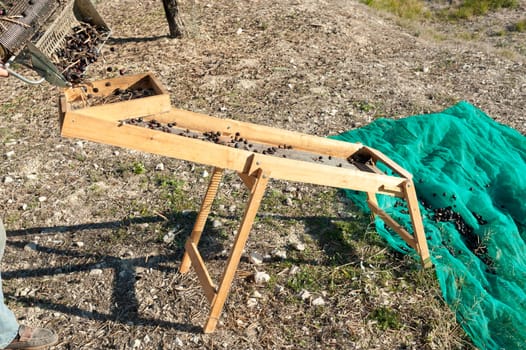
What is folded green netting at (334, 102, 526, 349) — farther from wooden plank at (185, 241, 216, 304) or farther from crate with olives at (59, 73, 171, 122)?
crate with olives at (59, 73, 171, 122)

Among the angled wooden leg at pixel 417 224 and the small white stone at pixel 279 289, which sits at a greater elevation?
the angled wooden leg at pixel 417 224

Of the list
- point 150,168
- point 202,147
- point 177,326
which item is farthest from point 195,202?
point 202,147

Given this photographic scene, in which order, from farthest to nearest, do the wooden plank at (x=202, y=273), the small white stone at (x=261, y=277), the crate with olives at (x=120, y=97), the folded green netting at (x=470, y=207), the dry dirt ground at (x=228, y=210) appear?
the small white stone at (x=261, y=277) < the folded green netting at (x=470, y=207) < the dry dirt ground at (x=228, y=210) < the wooden plank at (x=202, y=273) < the crate with olives at (x=120, y=97)

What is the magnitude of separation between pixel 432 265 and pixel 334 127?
289cm

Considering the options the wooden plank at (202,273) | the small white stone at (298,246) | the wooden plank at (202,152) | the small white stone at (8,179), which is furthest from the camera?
the small white stone at (8,179)

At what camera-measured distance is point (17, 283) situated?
14.2 feet

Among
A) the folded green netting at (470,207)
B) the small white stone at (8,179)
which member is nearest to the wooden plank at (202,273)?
the folded green netting at (470,207)

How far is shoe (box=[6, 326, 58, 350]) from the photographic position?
11.8 feet

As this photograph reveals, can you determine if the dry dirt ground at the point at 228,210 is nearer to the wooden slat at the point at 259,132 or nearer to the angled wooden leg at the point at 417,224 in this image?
the angled wooden leg at the point at 417,224

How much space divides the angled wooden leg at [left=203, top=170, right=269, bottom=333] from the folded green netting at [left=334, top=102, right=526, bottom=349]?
73.4 inches

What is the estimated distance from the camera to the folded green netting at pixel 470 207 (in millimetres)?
4121

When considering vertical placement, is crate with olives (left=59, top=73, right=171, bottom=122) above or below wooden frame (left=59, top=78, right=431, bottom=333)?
above

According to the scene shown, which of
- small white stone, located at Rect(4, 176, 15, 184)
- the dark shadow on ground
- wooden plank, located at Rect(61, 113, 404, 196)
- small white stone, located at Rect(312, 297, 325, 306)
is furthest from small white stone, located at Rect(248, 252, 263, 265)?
small white stone, located at Rect(4, 176, 15, 184)

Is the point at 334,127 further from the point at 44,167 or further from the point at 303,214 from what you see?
the point at 44,167
